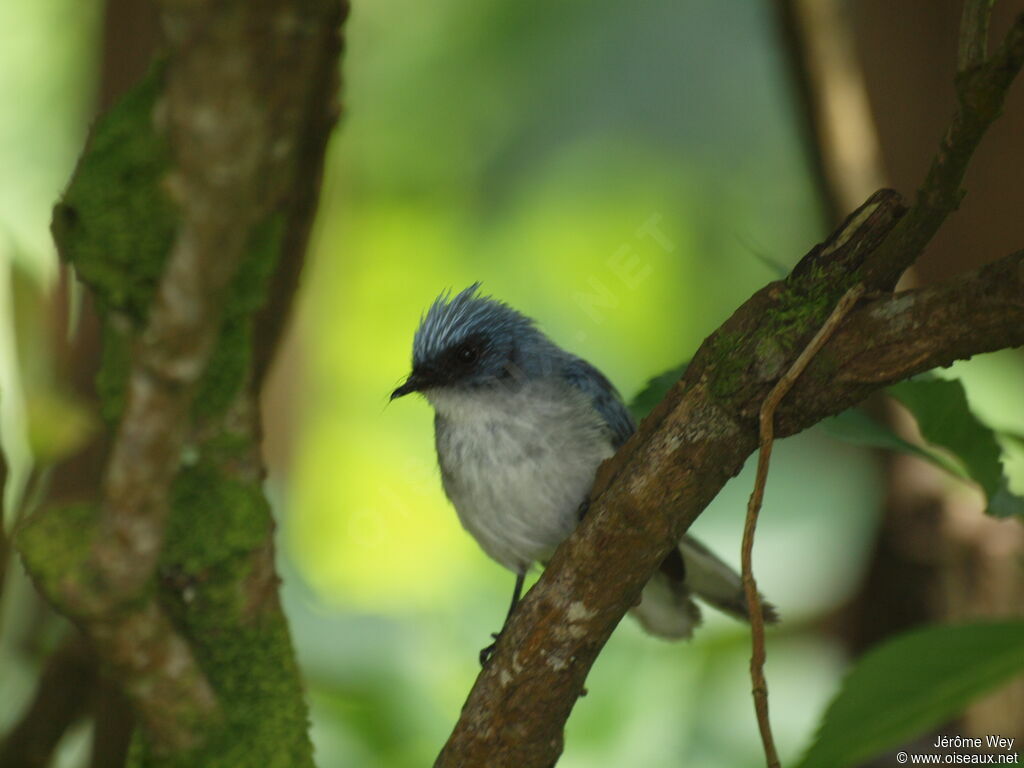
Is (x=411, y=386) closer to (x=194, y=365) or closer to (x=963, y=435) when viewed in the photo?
(x=194, y=365)

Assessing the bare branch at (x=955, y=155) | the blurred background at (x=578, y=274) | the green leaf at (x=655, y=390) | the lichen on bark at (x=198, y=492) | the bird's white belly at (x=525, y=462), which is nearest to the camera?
the bare branch at (x=955, y=155)

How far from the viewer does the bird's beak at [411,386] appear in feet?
10.3

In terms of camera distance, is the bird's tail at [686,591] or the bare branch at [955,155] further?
the bird's tail at [686,591]

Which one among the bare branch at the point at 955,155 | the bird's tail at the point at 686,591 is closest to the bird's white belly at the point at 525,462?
the bird's tail at the point at 686,591

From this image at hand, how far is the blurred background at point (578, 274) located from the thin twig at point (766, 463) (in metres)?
2.06

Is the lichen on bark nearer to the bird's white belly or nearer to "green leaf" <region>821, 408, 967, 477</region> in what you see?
the bird's white belly

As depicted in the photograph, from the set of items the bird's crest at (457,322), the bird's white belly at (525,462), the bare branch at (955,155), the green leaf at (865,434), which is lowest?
the bird's white belly at (525,462)

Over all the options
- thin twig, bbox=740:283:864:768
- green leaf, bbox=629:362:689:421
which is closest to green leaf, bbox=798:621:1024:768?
thin twig, bbox=740:283:864:768

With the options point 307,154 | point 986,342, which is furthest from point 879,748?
point 307,154

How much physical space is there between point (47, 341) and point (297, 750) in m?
1.33

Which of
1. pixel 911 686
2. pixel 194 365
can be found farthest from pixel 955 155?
pixel 194 365

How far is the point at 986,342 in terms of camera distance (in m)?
1.83

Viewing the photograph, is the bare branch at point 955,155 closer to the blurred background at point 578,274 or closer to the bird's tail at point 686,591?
the bird's tail at point 686,591

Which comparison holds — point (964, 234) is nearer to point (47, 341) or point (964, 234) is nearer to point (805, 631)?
point (805, 631)
